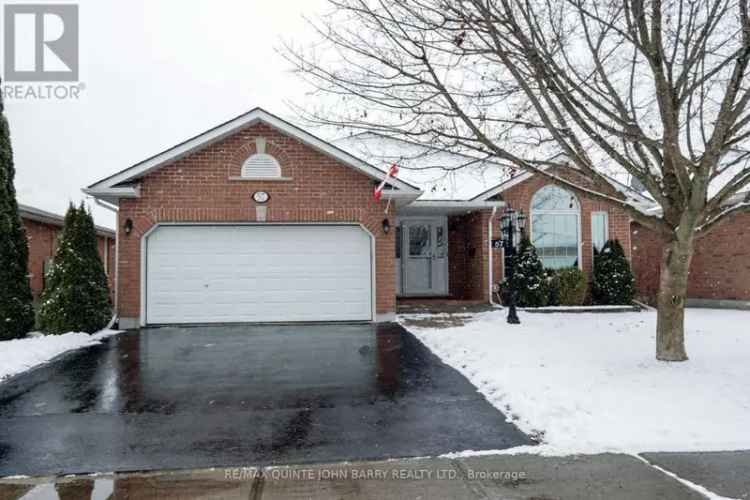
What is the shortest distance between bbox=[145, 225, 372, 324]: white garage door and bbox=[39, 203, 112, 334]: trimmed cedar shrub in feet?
3.40

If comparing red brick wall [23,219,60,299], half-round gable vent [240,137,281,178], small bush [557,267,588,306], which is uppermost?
half-round gable vent [240,137,281,178]

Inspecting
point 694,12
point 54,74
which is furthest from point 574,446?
point 54,74

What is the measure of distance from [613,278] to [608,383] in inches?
343

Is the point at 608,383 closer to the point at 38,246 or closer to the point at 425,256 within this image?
the point at 425,256

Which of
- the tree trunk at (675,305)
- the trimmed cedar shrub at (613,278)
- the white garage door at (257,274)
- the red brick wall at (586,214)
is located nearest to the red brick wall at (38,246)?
the white garage door at (257,274)

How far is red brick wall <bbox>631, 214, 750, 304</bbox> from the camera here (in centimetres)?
1445

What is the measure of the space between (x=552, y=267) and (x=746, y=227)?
5274mm

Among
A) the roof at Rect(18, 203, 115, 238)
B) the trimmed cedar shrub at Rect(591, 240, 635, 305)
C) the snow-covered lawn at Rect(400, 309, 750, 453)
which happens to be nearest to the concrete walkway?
the snow-covered lawn at Rect(400, 309, 750, 453)

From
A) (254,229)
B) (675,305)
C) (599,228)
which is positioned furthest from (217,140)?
(599,228)

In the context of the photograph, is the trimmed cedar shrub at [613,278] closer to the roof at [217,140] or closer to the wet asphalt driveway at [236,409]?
the roof at [217,140]

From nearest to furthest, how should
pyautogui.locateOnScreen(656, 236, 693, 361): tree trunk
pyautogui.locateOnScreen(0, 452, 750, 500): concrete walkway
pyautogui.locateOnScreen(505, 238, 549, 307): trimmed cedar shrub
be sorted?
pyautogui.locateOnScreen(0, 452, 750, 500): concrete walkway, pyautogui.locateOnScreen(656, 236, 693, 361): tree trunk, pyautogui.locateOnScreen(505, 238, 549, 307): trimmed cedar shrub

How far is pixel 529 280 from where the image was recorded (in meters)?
13.4

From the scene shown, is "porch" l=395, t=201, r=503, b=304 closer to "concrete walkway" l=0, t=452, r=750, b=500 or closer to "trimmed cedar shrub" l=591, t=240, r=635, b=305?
"trimmed cedar shrub" l=591, t=240, r=635, b=305

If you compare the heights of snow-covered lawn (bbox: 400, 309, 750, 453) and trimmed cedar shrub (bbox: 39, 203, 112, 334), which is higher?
trimmed cedar shrub (bbox: 39, 203, 112, 334)
